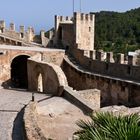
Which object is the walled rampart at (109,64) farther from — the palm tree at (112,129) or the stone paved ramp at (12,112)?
the palm tree at (112,129)

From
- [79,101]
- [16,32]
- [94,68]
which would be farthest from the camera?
[16,32]

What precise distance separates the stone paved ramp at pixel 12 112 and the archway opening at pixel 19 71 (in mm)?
8119

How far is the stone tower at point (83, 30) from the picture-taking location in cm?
2942

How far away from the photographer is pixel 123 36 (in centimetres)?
9825

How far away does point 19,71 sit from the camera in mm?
31000

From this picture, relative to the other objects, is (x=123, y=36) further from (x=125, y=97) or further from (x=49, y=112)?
(x=49, y=112)

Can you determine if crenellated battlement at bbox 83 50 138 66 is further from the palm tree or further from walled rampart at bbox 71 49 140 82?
the palm tree

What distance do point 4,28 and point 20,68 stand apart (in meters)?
4.64

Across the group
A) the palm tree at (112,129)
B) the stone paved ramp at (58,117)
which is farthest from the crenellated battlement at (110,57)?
the palm tree at (112,129)

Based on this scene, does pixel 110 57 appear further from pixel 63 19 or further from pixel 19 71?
pixel 19 71

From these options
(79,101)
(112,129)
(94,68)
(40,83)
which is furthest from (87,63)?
(112,129)

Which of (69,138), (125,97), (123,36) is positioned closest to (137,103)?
(125,97)

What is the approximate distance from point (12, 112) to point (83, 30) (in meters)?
14.9

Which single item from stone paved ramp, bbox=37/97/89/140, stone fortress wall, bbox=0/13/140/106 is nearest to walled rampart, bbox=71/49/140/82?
stone fortress wall, bbox=0/13/140/106
